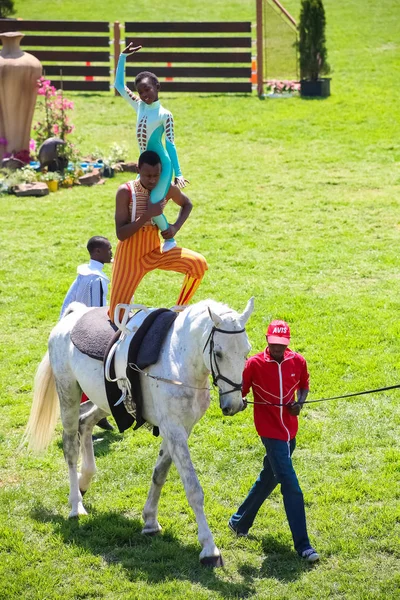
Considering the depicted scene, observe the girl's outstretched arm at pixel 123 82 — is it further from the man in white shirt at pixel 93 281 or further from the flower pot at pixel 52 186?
the flower pot at pixel 52 186

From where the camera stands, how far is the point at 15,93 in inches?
738

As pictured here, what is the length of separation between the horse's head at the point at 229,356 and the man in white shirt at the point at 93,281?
284 cm

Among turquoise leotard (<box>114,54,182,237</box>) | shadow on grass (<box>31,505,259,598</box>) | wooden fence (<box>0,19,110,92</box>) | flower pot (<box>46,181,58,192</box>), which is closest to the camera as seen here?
shadow on grass (<box>31,505,259,598</box>)

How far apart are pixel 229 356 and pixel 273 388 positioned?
65 cm

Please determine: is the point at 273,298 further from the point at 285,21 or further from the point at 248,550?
the point at 285,21

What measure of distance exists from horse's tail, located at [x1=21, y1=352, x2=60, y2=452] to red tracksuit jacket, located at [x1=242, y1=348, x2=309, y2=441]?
213cm

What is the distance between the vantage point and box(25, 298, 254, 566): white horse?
634 centimetres

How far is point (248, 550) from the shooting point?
22.9 ft

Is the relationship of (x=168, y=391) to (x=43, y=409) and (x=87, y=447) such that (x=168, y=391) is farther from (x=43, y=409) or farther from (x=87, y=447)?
(x=43, y=409)

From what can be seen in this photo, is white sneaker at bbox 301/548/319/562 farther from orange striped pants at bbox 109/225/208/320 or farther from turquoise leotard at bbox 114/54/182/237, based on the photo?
turquoise leotard at bbox 114/54/182/237

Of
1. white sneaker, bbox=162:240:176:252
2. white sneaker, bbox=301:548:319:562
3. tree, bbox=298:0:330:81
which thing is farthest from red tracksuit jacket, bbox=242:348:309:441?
tree, bbox=298:0:330:81

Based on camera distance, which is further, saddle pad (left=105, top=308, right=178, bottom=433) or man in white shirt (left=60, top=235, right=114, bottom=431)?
man in white shirt (left=60, top=235, right=114, bottom=431)

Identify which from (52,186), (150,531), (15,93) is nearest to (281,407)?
(150,531)

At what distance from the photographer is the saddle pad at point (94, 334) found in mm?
7449
